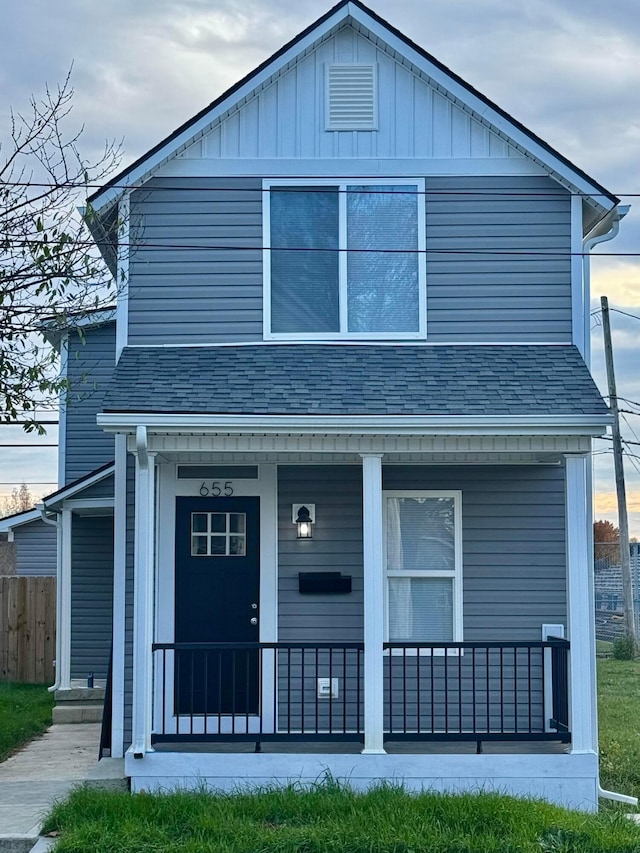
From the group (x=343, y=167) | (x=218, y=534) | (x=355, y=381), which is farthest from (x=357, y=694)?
(x=343, y=167)

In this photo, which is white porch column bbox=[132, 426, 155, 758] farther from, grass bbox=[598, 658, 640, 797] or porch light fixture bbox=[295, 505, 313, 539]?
grass bbox=[598, 658, 640, 797]

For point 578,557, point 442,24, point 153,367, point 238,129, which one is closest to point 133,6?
point 238,129

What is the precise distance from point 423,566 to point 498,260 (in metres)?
2.92

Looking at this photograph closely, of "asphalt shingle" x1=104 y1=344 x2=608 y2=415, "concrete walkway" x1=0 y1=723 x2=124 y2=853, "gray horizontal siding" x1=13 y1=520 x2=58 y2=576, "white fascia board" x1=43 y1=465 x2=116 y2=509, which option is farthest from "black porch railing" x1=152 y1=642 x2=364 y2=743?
"gray horizontal siding" x1=13 y1=520 x2=58 y2=576

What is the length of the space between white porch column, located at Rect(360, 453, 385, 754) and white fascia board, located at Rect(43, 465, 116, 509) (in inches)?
171

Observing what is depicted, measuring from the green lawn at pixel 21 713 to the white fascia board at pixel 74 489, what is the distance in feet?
8.11

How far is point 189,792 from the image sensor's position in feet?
27.1

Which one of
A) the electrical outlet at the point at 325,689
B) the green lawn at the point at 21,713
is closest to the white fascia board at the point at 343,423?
the electrical outlet at the point at 325,689

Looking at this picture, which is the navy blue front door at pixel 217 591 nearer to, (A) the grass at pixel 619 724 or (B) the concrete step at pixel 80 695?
(B) the concrete step at pixel 80 695

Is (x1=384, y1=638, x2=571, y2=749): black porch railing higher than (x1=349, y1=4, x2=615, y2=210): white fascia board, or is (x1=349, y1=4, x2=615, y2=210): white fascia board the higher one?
(x1=349, y1=4, x2=615, y2=210): white fascia board

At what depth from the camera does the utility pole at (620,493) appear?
2226cm

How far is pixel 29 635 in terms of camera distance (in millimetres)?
16734

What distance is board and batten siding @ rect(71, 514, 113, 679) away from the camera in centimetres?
1437

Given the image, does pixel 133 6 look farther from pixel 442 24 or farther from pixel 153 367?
pixel 153 367
